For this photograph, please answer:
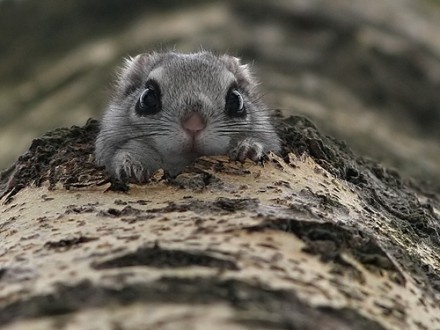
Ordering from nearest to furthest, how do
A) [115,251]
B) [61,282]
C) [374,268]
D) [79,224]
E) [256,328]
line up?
[256,328]
[61,282]
[115,251]
[374,268]
[79,224]

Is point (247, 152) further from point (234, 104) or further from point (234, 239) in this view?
point (234, 239)

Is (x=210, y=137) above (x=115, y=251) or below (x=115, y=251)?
above

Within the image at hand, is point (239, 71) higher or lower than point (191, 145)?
higher

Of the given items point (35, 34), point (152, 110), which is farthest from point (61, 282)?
point (35, 34)

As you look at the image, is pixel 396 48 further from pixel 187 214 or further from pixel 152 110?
pixel 187 214

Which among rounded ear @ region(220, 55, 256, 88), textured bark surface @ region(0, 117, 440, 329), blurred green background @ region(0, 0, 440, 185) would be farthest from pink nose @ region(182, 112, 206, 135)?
blurred green background @ region(0, 0, 440, 185)

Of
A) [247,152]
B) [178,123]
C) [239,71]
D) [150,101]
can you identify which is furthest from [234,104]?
[247,152]
